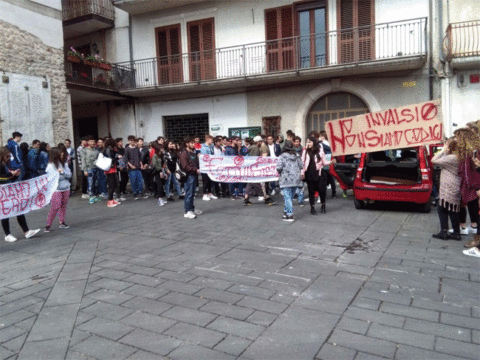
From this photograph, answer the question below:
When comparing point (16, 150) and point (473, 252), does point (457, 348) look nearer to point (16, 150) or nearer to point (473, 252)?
point (473, 252)

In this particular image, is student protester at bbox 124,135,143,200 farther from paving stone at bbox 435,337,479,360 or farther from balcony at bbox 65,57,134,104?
paving stone at bbox 435,337,479,360

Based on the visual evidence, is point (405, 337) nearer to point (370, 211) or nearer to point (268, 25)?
point (370, 211)

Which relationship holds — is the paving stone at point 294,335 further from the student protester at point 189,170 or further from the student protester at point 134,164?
the student protester at point 134,164

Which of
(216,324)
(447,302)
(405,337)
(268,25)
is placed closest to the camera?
(405,337)

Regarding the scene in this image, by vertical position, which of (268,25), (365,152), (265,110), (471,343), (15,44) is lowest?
(471,343)

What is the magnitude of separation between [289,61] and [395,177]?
865 cm

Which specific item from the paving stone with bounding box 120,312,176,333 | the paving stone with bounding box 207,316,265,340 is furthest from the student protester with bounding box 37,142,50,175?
the paving stone with bounding box 207,316,265,340

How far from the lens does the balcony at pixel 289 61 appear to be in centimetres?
1475

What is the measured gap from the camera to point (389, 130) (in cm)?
851

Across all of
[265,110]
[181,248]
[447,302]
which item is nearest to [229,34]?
[265,110]

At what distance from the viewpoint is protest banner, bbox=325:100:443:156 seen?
27.1 feet

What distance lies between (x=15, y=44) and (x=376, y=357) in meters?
14.9

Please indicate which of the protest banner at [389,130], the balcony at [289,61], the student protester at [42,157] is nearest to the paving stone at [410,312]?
the protest banner at [389,130]

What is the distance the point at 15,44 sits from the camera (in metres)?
13.8
